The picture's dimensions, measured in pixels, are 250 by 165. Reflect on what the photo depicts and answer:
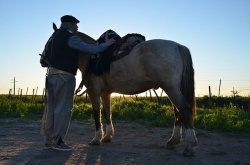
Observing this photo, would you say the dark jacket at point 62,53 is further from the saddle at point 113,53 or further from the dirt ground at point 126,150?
the dirt ground at point 126,150

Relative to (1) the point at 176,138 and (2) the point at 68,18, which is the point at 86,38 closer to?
(2) the point at 68,18

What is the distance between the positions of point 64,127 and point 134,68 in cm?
164

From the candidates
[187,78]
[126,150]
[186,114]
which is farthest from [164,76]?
[126,150]

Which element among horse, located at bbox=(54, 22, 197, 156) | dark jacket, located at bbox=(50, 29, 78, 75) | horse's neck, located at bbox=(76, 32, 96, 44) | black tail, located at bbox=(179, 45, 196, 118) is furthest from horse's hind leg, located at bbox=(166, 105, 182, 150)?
horse's neck, located at bbox=(76, 32, 96, 44)

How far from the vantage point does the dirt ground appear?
4.75m

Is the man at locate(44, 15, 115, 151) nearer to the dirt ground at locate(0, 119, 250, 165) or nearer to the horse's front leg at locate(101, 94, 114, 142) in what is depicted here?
the dirt ground at locate(0, 119, 250, 165)

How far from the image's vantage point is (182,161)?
4.75m

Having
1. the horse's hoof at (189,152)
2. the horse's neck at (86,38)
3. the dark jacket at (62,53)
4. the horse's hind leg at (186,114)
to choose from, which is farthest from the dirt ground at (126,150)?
the horse's neck at (86,38)

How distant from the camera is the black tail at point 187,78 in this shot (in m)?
5.20

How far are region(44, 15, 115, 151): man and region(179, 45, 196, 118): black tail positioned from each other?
4.80ft

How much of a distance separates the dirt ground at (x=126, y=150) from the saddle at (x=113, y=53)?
1.53 metres

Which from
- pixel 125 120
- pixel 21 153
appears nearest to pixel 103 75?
pixel 21 153

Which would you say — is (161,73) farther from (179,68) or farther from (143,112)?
(143,112)

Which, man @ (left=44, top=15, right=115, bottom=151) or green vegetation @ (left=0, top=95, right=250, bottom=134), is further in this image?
green vegetation @ (left=0, top=95, right=250, bottom=134)
